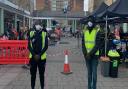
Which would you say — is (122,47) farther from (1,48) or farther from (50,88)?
(50,88)

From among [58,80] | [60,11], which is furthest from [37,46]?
[60,11]

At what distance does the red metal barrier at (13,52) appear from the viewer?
14.3 metres

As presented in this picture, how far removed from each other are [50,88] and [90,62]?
1615mm

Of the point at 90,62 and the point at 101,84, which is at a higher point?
the point at 90,62

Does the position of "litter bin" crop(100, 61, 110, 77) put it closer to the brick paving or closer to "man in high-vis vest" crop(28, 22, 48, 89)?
the brick paving

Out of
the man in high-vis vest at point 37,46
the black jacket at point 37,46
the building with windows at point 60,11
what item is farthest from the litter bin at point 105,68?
the building with windows at point 60,11

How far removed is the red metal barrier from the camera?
562 inches

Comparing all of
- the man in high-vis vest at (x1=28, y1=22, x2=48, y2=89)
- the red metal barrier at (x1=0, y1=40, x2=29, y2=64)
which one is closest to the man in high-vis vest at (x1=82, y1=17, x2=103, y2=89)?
the man in high-vis vest at (x1=28, y1=22, x2=48, y2=89)

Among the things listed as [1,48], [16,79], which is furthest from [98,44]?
[1,48]

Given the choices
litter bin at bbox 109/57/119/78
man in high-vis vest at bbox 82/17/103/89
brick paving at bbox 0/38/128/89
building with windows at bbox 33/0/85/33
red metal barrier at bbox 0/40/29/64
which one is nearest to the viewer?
man in high-vis vest at bbox 82/17/103/89

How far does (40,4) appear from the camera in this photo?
94.5 m

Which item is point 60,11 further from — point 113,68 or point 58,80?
point 58,80

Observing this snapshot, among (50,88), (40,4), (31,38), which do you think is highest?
(40,4)

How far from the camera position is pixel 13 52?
14.4 metres
